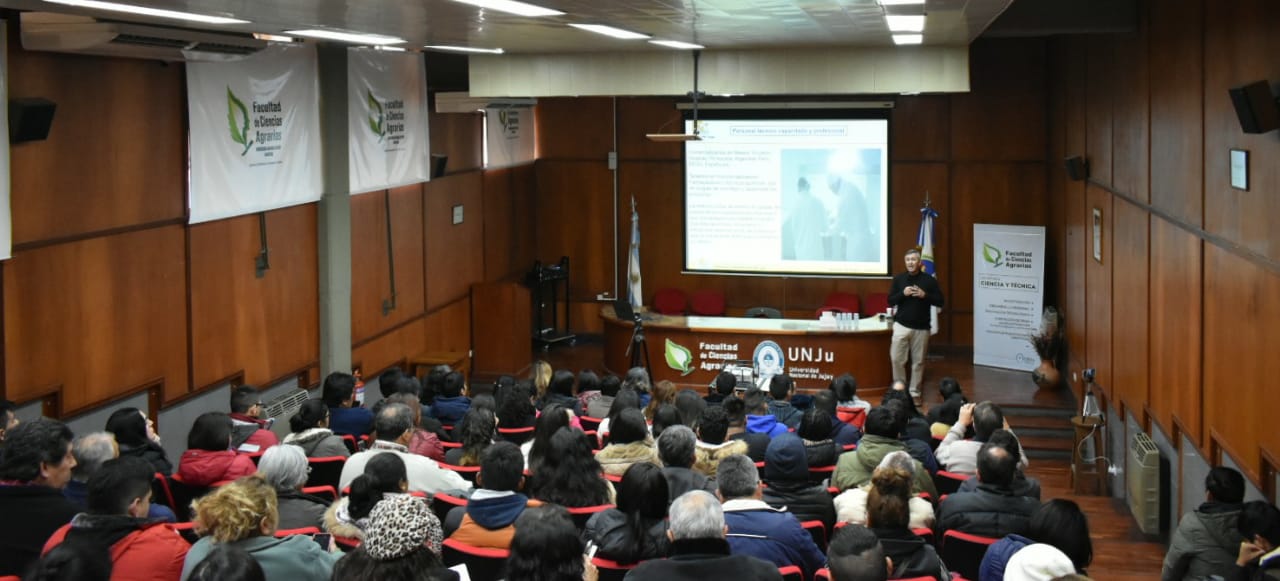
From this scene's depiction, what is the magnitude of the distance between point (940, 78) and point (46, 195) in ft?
24.0

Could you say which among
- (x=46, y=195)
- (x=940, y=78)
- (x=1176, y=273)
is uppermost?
(x=940, y=78)

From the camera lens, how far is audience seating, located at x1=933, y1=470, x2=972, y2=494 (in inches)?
258

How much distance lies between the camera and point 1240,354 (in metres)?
6.74

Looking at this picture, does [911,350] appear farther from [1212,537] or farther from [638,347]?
[1212,537]

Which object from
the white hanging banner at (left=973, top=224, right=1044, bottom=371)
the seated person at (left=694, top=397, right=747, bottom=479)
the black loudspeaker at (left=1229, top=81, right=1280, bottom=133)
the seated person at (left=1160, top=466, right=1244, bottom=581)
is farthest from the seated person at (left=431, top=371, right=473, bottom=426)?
the white hanging banner at (left=973, top=224, right=1044, bottom=371)

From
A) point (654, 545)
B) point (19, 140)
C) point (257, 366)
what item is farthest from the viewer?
point (257, 366)

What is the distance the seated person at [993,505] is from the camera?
5152 millimetres

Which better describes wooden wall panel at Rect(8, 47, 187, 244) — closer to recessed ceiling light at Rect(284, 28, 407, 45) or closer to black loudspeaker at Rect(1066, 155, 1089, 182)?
recessed ceiling light at Rect(284, 28, 407, 45)

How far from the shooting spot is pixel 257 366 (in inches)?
409

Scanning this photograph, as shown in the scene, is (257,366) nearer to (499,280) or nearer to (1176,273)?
(499,280)

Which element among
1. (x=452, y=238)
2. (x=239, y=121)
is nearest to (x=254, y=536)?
(x=239, y=121)

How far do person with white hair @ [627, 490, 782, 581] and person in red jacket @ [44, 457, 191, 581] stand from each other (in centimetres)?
153

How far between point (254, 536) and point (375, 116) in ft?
27.8

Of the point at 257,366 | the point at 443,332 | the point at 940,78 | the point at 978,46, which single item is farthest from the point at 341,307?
the point at 978,46
